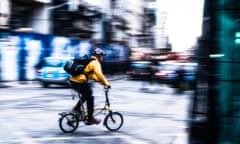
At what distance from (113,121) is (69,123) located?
1.06 meters

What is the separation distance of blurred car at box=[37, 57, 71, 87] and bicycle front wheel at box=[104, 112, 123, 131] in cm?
1194

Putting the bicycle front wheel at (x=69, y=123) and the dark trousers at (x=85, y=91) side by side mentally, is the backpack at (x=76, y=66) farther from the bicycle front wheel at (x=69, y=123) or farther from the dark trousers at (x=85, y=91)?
the bicycle front wheel at (x=69, y=123)

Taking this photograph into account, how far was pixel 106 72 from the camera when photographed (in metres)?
35.7

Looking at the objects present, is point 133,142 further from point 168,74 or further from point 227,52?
point 168,74

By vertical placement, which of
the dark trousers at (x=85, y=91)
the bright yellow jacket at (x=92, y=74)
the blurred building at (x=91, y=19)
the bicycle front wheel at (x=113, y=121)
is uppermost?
the blurred building at (x=91, y=19)

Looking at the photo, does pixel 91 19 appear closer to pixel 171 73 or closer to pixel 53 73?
pixel 171 73

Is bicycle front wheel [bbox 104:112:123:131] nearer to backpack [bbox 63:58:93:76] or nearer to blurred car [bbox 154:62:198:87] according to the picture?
backpack [bbox 63:58:93:76]

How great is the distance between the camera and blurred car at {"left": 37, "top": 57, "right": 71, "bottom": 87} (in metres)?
22.6

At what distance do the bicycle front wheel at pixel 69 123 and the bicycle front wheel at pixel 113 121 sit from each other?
2.46 feet

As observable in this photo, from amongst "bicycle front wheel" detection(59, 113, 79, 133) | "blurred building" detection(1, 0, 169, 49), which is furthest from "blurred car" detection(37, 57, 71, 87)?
"bicycle front wheel" detection(59, 113, 79, 133)

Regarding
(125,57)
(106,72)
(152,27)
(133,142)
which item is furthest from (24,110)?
(152,27)

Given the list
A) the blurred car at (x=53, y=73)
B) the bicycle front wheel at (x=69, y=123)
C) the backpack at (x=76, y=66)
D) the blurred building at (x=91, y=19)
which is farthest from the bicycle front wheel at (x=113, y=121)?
the blurred building at (x=91, y=19)

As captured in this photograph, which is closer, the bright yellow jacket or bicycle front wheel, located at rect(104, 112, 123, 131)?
the bright yellow jacket

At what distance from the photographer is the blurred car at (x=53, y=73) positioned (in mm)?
22625
